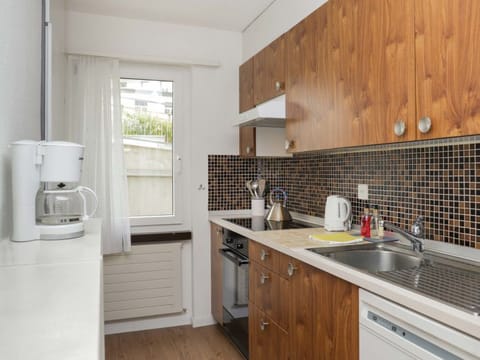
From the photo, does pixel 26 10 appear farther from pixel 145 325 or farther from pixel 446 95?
pixel 145 325

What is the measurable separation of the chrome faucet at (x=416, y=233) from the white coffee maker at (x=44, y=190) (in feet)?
4.50

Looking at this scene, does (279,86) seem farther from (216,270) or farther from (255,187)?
(216,270)

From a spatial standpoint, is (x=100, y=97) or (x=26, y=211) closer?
(x=26, y=211)

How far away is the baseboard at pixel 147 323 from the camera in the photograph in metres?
3.09

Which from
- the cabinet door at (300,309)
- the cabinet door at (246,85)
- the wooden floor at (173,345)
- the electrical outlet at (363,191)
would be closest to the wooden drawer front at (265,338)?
the cabinet door at (300,309)

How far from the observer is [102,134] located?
116 inches

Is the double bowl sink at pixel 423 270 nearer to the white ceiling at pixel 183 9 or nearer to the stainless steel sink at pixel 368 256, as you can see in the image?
the stainless steel sink at pixel 368 256

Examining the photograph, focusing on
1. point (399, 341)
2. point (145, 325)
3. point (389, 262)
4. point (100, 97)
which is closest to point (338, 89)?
point (389, 262)

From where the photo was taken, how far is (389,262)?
1778mm

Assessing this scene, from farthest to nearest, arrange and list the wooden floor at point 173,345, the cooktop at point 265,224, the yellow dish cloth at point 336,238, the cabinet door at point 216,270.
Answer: the cabinet door at point 216,270 < the wooden floor at point 173,345 < the cooktop at point 265,224 < the yellow dish cloth at point 336,238

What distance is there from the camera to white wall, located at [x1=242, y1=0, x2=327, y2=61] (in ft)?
7.98

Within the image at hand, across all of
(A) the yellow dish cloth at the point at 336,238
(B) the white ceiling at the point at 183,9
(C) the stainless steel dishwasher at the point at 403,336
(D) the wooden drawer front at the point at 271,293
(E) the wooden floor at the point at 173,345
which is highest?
(B) the white ceiling at the point at 183,9

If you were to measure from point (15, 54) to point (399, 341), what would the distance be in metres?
1.70

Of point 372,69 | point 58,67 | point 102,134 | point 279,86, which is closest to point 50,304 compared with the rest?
point 372,69
